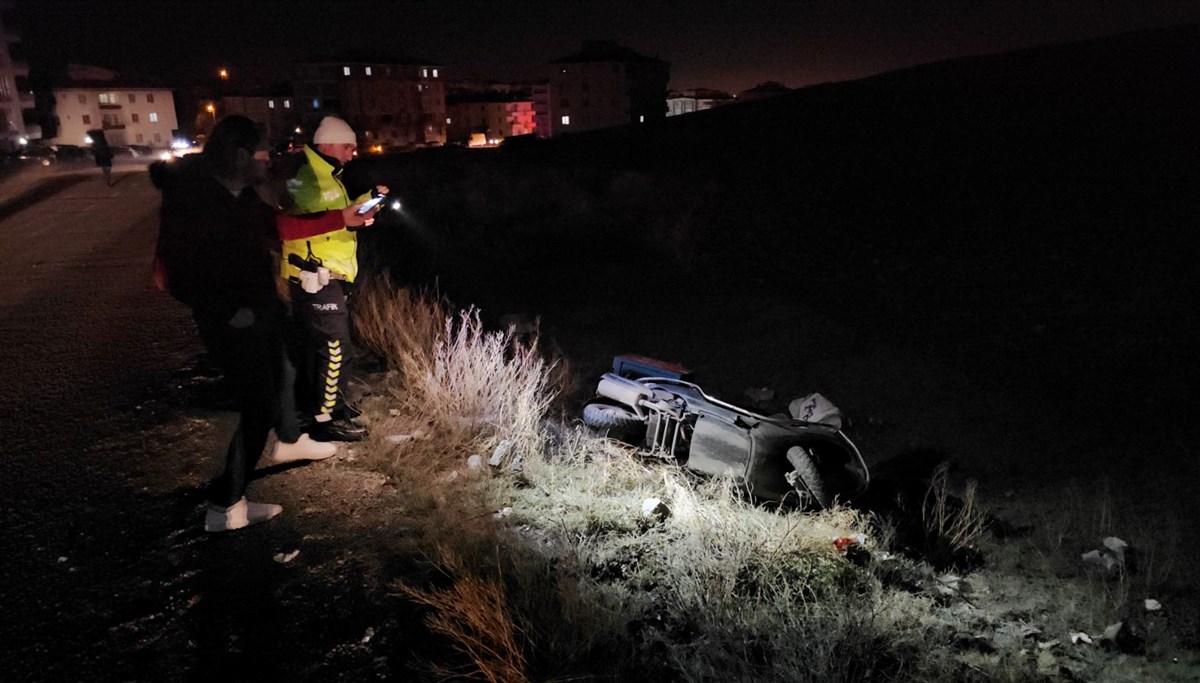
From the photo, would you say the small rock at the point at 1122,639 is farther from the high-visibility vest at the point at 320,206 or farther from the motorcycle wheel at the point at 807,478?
the high-visibility vest at the point at 320,206

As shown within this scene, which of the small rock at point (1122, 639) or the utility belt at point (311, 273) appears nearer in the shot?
the small rock at point (1122, 639)

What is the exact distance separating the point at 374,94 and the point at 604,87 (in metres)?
21.3

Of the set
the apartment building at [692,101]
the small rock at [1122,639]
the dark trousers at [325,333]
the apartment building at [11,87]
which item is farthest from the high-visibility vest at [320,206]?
the apartment building at [692,101]

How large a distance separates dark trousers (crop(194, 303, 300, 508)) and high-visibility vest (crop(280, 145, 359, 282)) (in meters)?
0.69

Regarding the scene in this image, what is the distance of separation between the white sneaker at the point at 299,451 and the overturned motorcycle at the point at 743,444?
1.71 meters

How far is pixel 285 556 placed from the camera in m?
3.18

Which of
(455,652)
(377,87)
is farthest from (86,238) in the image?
(377,87)

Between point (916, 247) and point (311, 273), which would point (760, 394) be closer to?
point (311, 273)

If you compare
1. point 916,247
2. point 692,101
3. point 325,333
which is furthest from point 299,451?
point 692,101

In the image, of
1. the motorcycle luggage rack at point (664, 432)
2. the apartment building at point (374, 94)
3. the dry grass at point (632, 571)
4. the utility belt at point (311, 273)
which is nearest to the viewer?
the dry grass at point (632, 571)

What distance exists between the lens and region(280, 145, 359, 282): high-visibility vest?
3.89 metres

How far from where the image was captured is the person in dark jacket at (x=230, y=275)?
300cm

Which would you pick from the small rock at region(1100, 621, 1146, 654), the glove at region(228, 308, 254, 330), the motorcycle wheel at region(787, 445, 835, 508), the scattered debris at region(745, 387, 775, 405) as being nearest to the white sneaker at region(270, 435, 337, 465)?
the glove at region(228, 308, 254, 330)

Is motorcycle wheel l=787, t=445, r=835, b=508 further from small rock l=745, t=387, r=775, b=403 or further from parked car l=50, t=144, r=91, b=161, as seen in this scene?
parked car l=50, t=144, r=91, b=161
